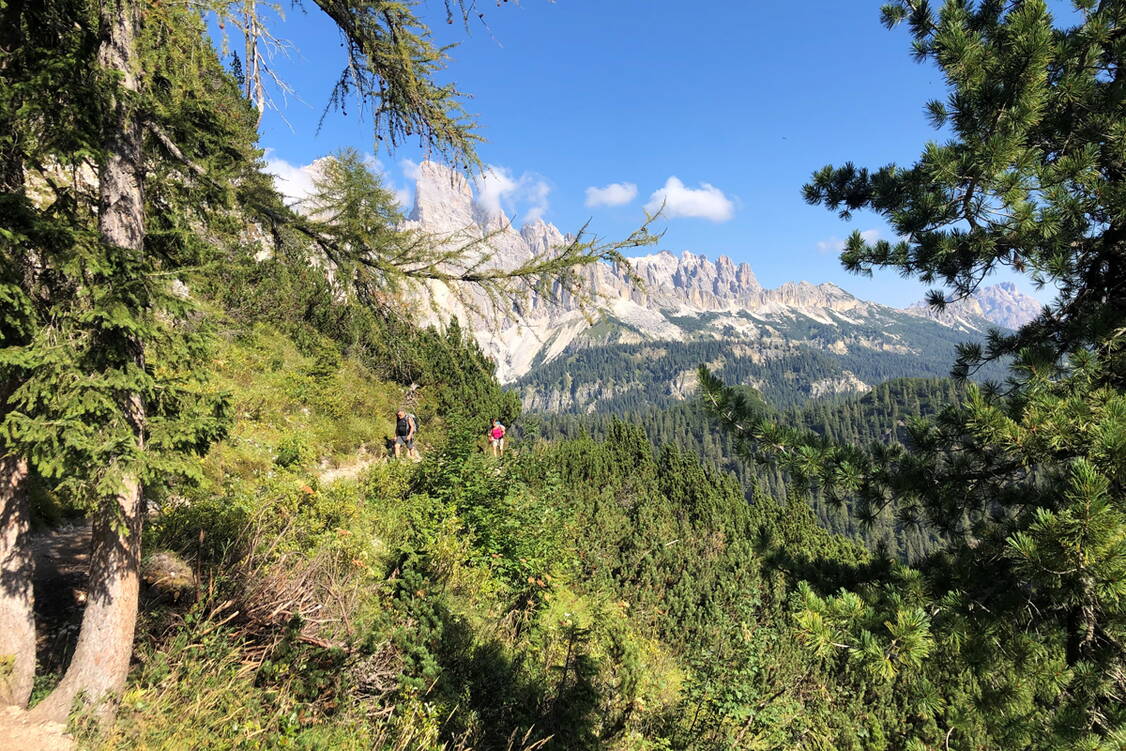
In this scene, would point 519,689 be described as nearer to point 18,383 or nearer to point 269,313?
point 18,383

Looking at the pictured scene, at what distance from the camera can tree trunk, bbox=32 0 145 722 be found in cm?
318

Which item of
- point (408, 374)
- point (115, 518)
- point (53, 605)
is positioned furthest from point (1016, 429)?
point (53, 605)

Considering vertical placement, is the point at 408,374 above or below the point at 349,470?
above

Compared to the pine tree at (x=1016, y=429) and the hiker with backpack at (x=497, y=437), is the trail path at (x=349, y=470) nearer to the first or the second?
the hiker with backpack at (x=497, y=437)

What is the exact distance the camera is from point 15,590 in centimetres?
323

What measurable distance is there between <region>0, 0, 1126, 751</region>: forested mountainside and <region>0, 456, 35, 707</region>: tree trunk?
2cm

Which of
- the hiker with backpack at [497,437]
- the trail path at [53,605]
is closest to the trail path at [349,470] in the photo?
the hiker with backpack at [497,437]

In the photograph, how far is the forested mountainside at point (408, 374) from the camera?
2818 mm

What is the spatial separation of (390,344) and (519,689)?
14.1 ft

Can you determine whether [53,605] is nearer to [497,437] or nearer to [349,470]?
[349,470]

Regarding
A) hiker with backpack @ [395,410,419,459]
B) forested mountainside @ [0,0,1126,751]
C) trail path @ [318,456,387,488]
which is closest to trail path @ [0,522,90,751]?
forested mountainside @ [0,0,1126,751]

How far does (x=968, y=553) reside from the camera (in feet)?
11.0

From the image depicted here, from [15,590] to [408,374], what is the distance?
2997 millimetres

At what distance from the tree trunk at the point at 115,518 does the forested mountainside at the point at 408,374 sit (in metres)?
0.02
